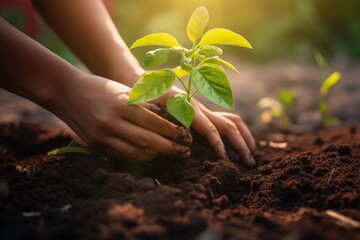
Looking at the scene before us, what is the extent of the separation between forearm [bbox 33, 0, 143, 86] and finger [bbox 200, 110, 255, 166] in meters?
0.45

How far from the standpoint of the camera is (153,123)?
173 centimetres

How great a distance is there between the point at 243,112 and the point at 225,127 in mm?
2157

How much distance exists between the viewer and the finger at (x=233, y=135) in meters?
2.08

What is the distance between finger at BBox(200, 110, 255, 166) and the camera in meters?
2.08

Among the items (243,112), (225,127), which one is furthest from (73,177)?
(243,112)

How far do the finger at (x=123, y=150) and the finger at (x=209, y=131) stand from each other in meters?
0.28

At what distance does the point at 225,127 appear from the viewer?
6.85 feet

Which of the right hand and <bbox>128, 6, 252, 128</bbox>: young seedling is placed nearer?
<bbox>128, 6, 252, 128</bbox>: young seedling

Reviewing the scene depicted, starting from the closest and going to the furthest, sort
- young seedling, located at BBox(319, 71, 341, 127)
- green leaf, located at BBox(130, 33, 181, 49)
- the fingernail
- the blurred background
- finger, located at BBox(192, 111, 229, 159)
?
1. green leaf, located at BBox(130, 33, 181, 49)
2. finger, located at BBox(192, 111, 229, 159)
3. the fingernail
4. young seedling, located at BBox(319, 71, 341, 127)
5. the blurred background

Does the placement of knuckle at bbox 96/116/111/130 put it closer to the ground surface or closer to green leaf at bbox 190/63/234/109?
the ground surface

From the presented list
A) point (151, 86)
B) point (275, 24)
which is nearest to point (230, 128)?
point (151, 86)

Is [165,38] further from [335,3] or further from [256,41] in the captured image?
[335,3]

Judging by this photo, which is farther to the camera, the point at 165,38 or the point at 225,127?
the point at 225,127

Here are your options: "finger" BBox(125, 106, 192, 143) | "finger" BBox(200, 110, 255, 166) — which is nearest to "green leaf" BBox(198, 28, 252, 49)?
"finger" BBox(125, 106, 192, 143)
